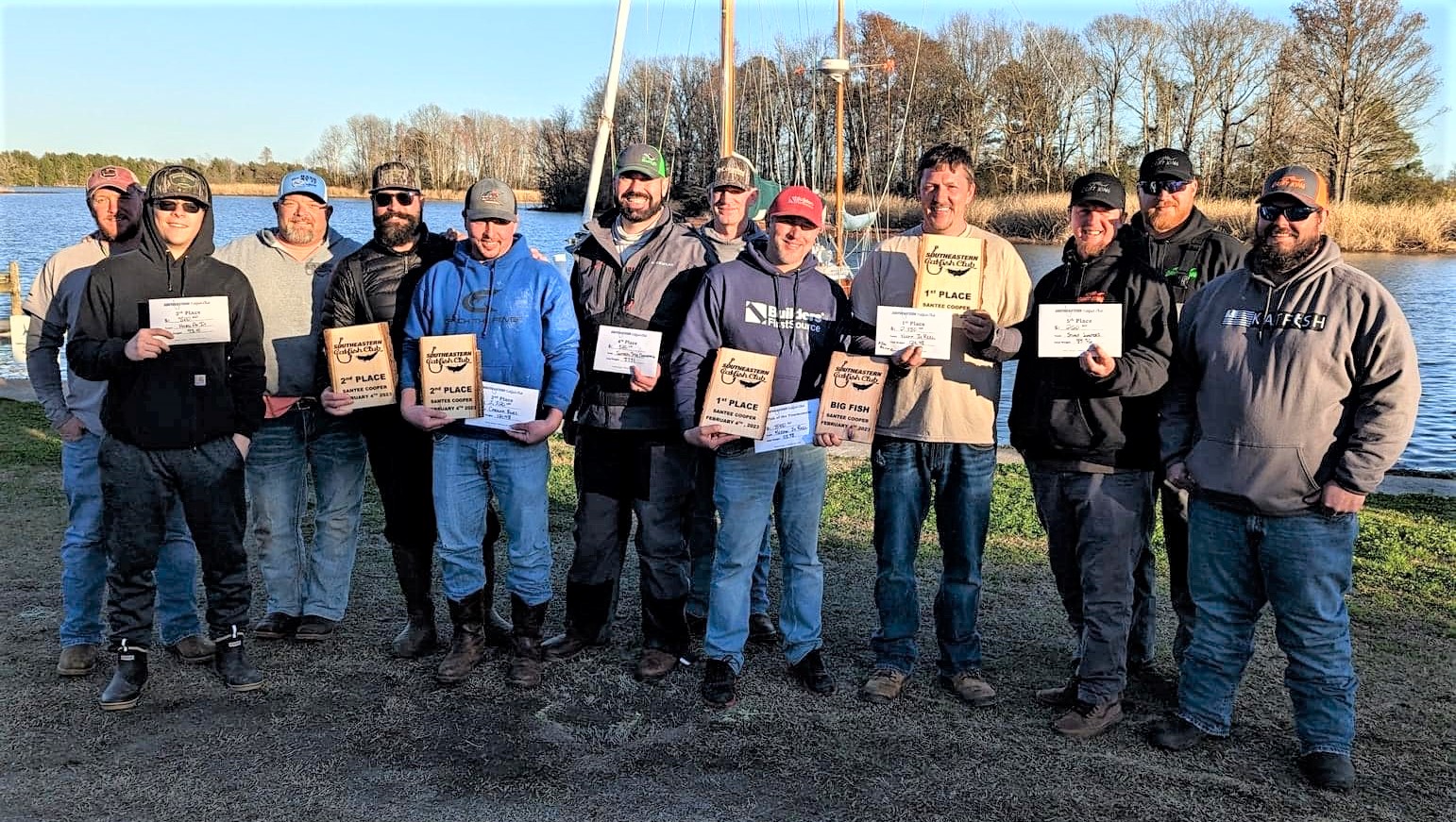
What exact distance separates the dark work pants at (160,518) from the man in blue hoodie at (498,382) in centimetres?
85

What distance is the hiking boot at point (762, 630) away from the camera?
17.4 ft

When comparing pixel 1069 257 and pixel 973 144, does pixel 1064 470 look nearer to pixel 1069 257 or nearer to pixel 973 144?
pixel 1069 257

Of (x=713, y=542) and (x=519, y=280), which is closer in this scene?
(x=519, y=280)

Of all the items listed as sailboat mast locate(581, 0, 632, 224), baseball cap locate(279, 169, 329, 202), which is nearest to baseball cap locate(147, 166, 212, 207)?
baseball cap locate(279, 169, 329, 202)

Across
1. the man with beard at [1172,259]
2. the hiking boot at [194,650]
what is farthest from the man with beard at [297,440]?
the man with beard at [1172,259]

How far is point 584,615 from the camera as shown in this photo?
517cm

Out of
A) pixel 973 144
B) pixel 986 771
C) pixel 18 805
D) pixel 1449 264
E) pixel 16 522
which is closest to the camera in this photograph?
pixel 18 805

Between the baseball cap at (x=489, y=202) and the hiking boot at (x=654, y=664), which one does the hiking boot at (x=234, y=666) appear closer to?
the hiking boot at (x=654, y=664)

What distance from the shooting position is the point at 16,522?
7.11m

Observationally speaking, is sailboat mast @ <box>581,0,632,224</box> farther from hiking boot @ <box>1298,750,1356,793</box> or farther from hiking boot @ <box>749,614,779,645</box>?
hiking boot @ <box>1298,750,1356,793</box>

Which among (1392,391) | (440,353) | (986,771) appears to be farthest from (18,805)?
(1392,391)

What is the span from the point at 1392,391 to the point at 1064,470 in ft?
4.07

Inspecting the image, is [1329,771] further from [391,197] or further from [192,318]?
[192,318]

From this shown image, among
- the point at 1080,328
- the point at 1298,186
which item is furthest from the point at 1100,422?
the point at 1298,186
